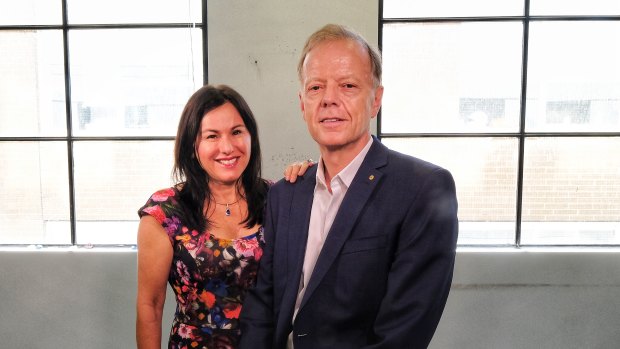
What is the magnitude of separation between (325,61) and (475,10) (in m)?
1.81

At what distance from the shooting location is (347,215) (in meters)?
1.31

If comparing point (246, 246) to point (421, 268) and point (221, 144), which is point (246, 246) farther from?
point (421, 268)

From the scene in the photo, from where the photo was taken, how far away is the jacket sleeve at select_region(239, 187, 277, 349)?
1523 millimetres

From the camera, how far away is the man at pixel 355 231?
47.9 inches

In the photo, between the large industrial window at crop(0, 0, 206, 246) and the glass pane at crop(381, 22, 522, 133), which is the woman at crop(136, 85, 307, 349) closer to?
the large industrial window at crop(0, 0, 206, 246)

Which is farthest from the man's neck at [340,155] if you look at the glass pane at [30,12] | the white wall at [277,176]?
the glass pane at [30,12]

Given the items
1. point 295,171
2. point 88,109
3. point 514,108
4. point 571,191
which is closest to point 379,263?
point 295,171

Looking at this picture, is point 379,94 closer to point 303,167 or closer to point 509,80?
point 303,167

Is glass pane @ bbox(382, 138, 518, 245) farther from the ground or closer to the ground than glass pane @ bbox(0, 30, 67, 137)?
closer to the ground

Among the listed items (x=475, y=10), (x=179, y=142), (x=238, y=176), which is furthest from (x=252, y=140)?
(x=475, y=10)

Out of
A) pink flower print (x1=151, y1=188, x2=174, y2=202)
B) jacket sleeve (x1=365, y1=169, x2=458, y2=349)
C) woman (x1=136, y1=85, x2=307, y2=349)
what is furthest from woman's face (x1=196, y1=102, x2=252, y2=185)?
jacket sleeve (x1=365, y1=169, x2=458, y2=349)

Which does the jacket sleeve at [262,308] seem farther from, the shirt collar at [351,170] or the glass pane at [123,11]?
the glass pane at [123,11]

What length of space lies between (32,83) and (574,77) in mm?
3281

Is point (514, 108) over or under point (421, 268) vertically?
over
